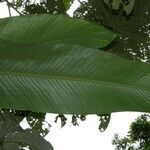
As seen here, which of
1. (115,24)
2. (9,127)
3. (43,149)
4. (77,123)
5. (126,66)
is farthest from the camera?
(77,123)

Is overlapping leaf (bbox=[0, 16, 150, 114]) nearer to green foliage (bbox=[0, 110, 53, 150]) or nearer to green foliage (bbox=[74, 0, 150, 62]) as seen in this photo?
green foliage (bbox=[0, 110, 53, 150])

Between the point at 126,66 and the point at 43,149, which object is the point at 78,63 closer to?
the point at 126,66

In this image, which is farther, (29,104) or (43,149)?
(43,149)

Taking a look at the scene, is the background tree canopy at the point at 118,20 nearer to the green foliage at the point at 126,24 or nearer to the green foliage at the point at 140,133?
the green foliage at the point at 126,24

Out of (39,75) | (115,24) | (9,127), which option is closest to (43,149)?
(9,127)

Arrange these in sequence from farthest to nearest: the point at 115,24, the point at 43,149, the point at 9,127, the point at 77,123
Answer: the point at 77,123 → the point at 115,24 → the point at 9,127 → the point at 43,149

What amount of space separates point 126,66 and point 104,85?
0.07 m

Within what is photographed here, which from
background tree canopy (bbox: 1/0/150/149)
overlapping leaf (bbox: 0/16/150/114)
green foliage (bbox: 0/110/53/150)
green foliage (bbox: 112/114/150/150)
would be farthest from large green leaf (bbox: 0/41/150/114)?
green foliage (bbox: 112/114/150/150)

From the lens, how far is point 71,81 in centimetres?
102

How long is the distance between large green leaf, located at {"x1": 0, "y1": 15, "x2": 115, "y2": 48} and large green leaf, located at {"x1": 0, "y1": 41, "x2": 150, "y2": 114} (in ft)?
0.15

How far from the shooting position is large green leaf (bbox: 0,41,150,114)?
3.20ft

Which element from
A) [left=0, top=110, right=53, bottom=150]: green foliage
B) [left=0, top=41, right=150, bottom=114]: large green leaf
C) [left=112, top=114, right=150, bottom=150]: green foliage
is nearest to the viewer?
[left=0, top=41, right=150, bottom=114]: large green leaf

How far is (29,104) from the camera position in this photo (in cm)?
100

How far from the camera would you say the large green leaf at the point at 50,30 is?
3.37 ft
